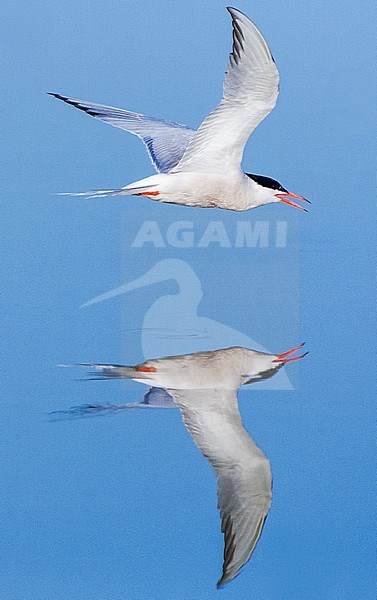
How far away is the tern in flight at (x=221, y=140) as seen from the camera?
14.6 ft

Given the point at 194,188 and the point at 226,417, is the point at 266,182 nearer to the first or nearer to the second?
the point at 194,188

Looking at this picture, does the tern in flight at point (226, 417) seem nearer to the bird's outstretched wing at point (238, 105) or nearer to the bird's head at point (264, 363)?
the bird's head at point (264, 363)

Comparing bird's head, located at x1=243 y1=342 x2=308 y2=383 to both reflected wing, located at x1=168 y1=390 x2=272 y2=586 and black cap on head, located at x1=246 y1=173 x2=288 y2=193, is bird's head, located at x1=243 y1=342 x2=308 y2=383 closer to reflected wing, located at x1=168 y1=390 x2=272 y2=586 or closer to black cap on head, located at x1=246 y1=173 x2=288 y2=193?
reflected wing, located at x1=168 y1=390 x2=272 y2=586

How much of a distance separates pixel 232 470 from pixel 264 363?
1227 mm

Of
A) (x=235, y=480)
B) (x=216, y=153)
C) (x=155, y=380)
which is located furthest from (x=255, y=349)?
(x=235, y=480)

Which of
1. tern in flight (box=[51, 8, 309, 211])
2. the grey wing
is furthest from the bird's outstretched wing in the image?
the grey wing

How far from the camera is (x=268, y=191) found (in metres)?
5.29

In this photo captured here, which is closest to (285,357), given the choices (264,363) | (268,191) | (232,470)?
Answer: (264,363)

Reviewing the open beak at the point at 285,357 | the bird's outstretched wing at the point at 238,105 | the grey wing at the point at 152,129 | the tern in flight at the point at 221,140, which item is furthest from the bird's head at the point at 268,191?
the open beak at the point at 285,357

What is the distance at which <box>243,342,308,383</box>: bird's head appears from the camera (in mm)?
5180

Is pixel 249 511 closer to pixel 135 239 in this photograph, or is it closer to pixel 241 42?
pixel 241 42

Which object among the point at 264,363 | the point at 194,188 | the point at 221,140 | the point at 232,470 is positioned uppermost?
the point at 221,140

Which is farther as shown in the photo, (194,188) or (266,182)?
(266,182)

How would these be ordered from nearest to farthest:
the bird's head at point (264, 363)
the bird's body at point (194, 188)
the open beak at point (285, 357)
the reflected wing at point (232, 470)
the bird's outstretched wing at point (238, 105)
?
the reflected wing at point (232, 470)
the bird's outstretched wing at point (238, 105)
the bird's body at point (194, 188)
the bird's head at point (264, 363)
the open beak at point (285, 357)
